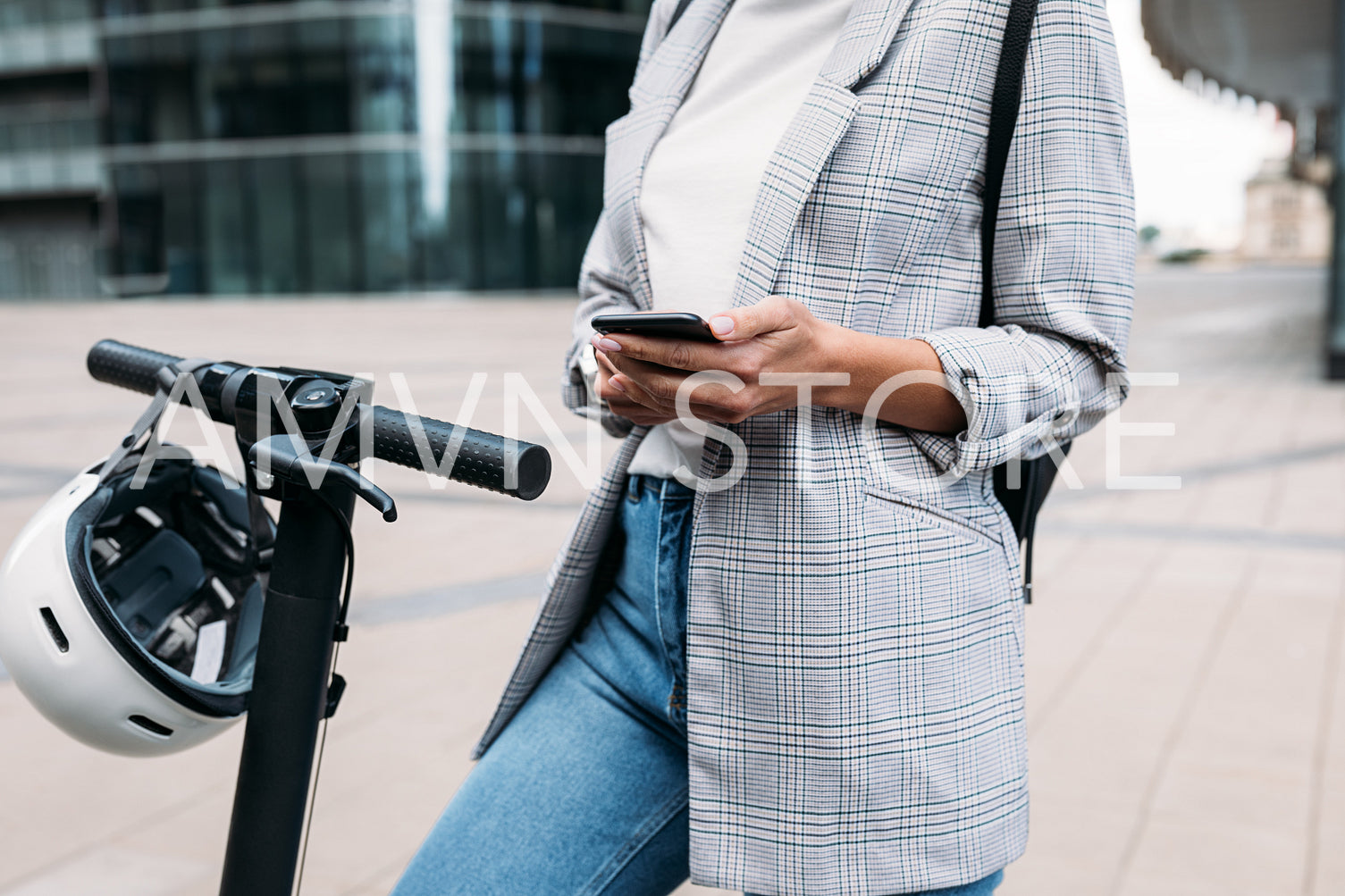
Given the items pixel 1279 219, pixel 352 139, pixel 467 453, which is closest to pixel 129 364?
pixel 467 453

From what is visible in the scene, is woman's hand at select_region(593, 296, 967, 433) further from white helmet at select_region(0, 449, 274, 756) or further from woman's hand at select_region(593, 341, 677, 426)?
white helmet at select_region(0, 449, 274, 756)

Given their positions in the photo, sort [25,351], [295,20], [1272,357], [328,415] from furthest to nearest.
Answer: [295,20] < [25,351] < [1272,357] < [328,415]

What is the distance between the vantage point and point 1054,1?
1105mm

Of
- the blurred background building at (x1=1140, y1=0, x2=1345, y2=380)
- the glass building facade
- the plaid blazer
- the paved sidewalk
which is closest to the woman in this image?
the plaid blazer

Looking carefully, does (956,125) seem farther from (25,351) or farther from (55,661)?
(25,351)

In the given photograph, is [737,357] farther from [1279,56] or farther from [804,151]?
[1279,56]

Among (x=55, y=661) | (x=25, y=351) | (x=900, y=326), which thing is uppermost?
(x=900, y=326)

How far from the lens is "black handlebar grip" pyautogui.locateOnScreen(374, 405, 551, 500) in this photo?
3.04 feet

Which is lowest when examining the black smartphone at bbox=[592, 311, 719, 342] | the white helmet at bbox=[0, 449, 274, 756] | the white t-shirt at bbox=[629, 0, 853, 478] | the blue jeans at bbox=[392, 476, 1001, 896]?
the blue jeans at bbox=[392, 476, 1001, 896]

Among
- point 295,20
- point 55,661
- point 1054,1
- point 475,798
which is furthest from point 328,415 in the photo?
point 295,20

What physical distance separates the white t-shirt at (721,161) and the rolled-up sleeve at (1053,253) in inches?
8.6

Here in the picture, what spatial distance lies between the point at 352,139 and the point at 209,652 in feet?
91.0

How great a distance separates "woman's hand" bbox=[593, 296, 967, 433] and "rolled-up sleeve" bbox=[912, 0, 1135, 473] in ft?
0.09

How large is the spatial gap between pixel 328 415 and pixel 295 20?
2897cm
